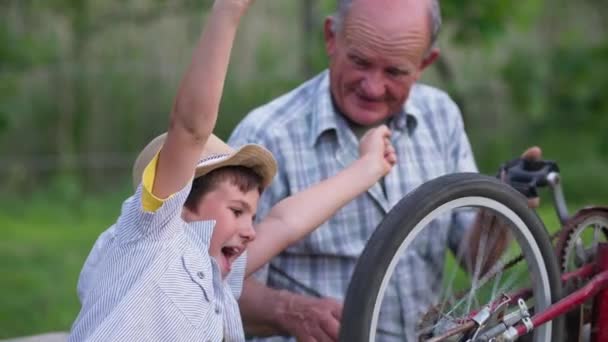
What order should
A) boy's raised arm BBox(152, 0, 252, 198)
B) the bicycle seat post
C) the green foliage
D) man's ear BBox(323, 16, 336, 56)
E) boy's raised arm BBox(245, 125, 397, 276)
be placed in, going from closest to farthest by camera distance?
boy's raised arm BBox(152, 0, 252, 198)
boy's raised arm BBox(245, 125, 397, 276)
the bicycle seat post
man's ear BBox(323, 16, 336, 56)
the green foliage

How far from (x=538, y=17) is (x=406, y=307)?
665 cm

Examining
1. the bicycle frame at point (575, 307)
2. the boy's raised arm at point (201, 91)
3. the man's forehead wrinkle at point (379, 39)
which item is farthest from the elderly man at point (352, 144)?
the boy's raised arm at point (201, 91)

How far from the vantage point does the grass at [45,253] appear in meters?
4.86

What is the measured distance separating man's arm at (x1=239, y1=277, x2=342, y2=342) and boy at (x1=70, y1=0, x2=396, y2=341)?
0.21m

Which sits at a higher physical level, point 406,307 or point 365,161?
point 365,161

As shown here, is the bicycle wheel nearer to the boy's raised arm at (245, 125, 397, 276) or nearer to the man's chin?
the boy's raised arm at (245, 125, 397, 276)

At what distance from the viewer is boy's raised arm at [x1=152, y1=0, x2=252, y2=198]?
2092 mm

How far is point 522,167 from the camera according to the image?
284 cm

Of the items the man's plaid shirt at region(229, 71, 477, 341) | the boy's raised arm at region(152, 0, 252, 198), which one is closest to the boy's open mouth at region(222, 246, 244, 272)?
the boy's raised arm at region(152, 0, 252, 198)

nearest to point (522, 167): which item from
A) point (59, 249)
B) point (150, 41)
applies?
point (59, 249)

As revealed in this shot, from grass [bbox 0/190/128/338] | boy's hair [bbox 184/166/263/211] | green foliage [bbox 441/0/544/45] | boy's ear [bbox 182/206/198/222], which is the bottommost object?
grass [bbox 0/190/128/338]

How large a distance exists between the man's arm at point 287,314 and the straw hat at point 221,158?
0.37 meters

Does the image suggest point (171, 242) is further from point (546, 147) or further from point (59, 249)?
point (546, 147)

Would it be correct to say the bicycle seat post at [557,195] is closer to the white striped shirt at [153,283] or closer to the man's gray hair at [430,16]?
the man's gray hair at [430,16]
